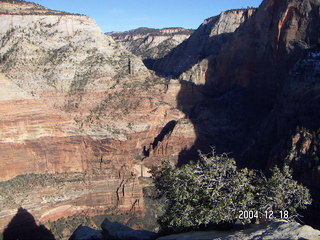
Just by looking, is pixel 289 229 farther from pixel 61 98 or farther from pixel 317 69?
pixel 61 98

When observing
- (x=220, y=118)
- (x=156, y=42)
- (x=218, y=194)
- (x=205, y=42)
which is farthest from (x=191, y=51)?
(x=218, y=194)

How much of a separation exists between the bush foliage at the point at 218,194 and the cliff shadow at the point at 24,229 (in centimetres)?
1746

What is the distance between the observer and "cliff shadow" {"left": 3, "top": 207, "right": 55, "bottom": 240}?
29.1 meters

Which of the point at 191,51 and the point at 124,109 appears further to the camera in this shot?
the point at 191,51

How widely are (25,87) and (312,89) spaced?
30.9 meters

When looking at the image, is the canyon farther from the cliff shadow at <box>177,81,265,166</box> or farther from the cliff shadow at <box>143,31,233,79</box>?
the cliff shadow at <box>143,31,233,79</box>

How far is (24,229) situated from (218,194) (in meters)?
20.7

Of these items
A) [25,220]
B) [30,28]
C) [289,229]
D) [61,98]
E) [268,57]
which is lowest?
[25,220]

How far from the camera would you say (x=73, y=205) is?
33.1 m

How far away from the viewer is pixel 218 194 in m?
14.9

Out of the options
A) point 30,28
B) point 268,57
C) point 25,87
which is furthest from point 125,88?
point 268,57

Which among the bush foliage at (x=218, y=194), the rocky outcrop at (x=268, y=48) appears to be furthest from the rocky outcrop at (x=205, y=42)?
the bush foliage at (x=218, y=194)

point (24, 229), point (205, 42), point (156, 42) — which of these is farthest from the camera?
point (156, 42)

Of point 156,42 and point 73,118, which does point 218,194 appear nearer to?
point 73,118
